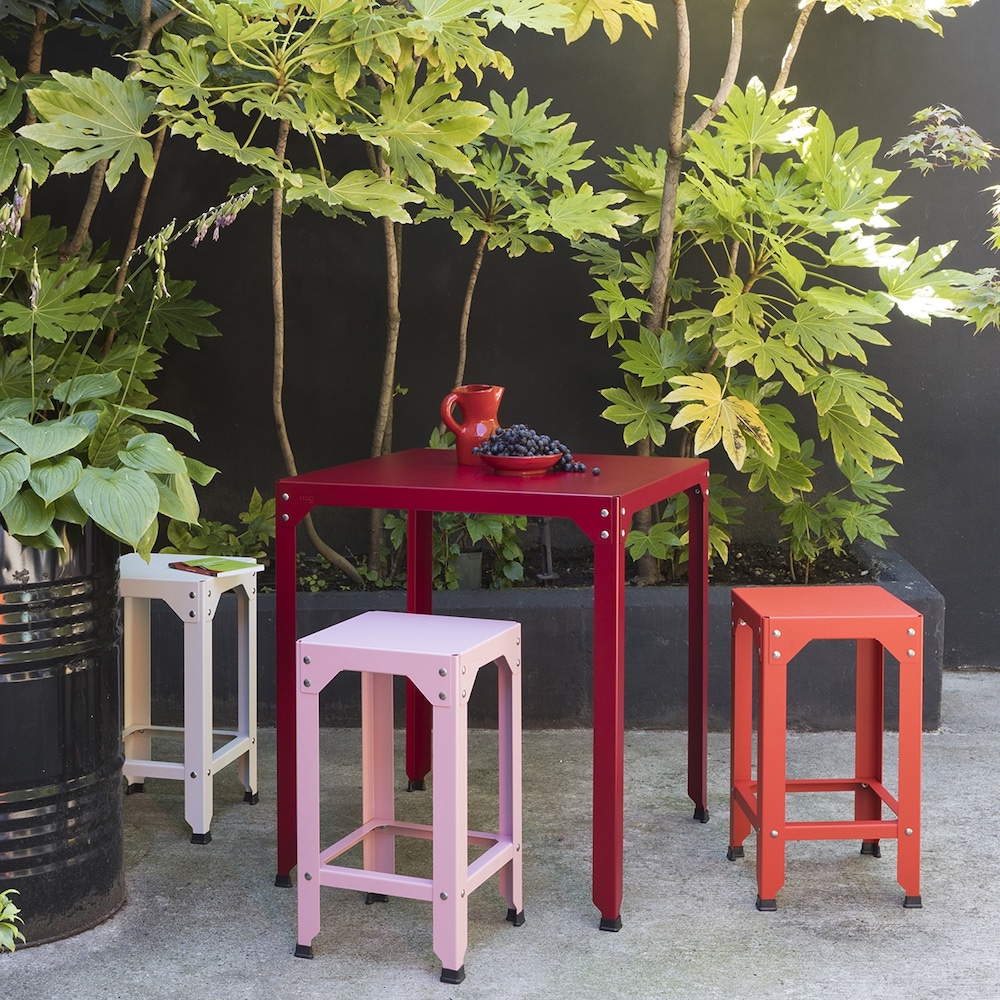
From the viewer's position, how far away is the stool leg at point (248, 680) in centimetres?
283

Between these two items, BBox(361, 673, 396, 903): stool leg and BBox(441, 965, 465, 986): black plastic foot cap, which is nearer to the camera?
BBox(441, 965, 465, 986): black plastic foot cap

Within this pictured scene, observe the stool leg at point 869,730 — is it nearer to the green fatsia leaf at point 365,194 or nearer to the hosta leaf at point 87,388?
the green fatsia leaf at point 365,194

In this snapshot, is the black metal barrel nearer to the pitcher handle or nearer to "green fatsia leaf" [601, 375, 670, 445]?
the pitcher handle

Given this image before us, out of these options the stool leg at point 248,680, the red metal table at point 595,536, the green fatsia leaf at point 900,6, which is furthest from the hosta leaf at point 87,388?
the green fatsia leaf at point 900,6

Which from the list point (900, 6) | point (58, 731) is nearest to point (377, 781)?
point (58, 731)

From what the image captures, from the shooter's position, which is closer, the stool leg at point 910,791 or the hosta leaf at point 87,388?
the hosta leaf at point 87,388

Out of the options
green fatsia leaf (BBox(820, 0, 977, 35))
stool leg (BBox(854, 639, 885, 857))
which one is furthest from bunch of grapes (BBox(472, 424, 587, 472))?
green fatsia leaf (BBox(820, 0, 977, 35))

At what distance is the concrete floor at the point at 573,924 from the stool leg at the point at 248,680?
0.24 feet

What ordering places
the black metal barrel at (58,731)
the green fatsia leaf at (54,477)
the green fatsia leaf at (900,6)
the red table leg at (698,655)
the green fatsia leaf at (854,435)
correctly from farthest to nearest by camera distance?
the green fatsia leaf at (854,435) < the green fatsia leaf at (900,6) < the red table leg at (698,655) < the black metal barrel at (58,731) < the green fatsia leaf at (54,477)

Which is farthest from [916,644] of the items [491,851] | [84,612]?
[84,612]

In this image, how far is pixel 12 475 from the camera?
1.99m

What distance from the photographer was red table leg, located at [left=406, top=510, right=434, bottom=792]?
2.92m

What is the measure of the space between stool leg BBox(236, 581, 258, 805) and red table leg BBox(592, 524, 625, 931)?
962mm

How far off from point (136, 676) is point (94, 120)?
1.24m
